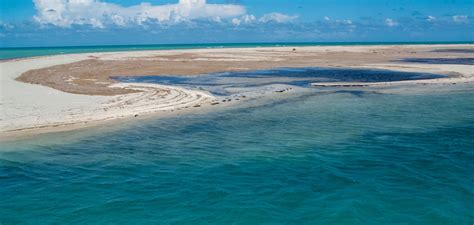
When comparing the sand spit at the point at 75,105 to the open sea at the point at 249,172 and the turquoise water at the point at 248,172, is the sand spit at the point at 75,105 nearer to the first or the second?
the open sea at the point at 249,172

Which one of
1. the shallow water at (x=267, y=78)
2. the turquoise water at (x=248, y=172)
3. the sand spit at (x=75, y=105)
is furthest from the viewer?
the shallow water at (x=267, y=78)

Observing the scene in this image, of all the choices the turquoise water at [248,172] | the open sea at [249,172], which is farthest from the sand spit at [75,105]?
the turquoise water at [248,172]

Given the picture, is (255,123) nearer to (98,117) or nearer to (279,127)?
(279,127)

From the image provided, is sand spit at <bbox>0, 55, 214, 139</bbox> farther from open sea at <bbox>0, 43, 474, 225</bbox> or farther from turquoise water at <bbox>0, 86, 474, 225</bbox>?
turquoise water at <bbox>0, 86, 474, 225</bbox>

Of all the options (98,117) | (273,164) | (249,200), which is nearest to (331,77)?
(98,117)

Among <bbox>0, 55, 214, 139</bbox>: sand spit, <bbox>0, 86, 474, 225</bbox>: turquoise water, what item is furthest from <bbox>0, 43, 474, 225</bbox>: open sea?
<bbox>0, 55, 214, 139</bbox>: sand spit

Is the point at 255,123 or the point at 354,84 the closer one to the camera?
the point at 255,123

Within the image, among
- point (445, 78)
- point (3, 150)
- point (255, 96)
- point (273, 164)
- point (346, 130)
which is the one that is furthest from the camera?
point (445, 78)

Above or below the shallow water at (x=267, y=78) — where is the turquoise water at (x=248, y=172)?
below
